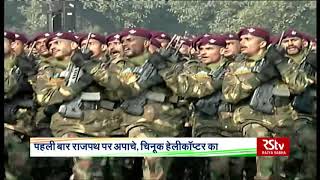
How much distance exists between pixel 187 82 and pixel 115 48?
0.55 meters

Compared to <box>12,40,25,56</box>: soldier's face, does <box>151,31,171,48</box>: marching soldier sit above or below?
above

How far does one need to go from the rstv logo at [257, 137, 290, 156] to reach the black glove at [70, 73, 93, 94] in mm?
1222

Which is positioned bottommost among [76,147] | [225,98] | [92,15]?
[76,147]

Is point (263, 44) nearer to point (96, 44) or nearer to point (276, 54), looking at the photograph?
point (276, 54)

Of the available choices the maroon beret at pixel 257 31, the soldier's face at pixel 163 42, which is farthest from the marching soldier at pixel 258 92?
the soldier's face at pixel 163 42

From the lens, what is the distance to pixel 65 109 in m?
5.85

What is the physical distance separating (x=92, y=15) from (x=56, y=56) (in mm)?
391

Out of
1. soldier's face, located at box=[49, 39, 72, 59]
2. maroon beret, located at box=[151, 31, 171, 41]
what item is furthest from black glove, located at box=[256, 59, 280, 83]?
soldier's face, located at box=[49, 39, 72, 59]

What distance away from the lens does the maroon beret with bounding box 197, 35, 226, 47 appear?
5.78 meters

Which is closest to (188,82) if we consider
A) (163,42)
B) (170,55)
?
(170,55)

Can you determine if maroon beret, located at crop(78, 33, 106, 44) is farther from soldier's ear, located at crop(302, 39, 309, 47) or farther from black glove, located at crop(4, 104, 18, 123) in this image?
soldier's ear, located at crop(302, 39, 309, 47)

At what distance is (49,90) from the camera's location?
5824mm
